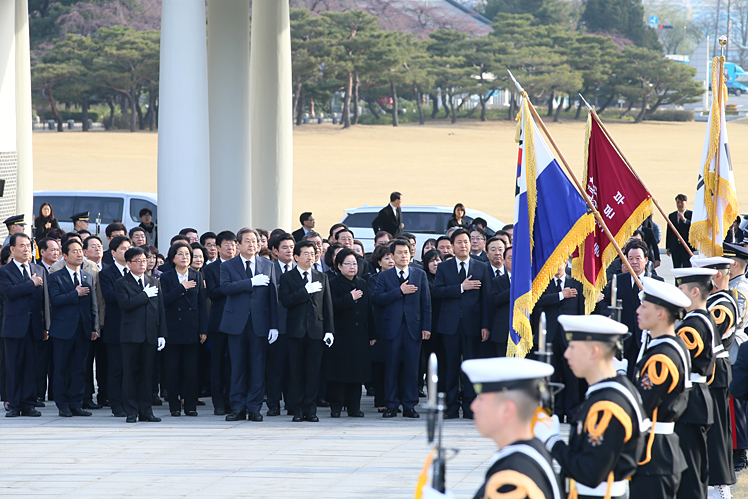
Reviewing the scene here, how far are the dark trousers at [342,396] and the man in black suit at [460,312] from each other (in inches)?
37.6

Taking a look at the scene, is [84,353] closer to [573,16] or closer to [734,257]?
[734,257]

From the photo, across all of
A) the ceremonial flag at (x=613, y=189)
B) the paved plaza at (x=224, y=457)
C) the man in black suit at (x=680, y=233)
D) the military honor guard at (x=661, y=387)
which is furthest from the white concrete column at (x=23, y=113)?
the military honor guard at (x=661, y=387)

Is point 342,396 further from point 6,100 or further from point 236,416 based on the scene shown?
point 6,100

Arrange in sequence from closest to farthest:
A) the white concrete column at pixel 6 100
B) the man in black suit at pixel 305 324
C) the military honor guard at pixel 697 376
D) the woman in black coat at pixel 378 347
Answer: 1. the military honor guard at pixel 697 376
2. the man in black suit at pixel 305 324
3. the woman in black coat at pixel 378 347
4. the white concrete column at pixel 6 100

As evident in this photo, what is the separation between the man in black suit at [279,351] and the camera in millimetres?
9914

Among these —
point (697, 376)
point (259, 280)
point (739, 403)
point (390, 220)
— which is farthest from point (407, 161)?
point (697, 376)

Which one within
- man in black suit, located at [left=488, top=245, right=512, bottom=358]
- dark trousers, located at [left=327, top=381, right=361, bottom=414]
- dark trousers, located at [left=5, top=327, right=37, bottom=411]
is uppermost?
man in black suit, located at [left=488, top=245, right=512, bottom=358]

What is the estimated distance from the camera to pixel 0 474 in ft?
24.7

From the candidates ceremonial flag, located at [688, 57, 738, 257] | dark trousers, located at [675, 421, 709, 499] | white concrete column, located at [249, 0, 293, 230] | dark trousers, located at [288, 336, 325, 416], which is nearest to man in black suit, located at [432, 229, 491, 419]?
dark trousers, located at [288, 336, 325, 416]

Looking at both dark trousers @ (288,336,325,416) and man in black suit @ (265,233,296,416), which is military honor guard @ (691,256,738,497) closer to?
dark trousers @ (288,336,325,416)

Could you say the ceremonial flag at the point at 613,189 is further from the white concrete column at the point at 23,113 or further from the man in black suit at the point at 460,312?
the white concrete column at the point at 23,113

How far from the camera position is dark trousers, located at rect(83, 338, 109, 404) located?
10.3 metres

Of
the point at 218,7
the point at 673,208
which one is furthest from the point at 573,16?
the point at 218,7

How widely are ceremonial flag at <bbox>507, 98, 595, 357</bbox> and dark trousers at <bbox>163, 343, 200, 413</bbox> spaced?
4.04m
